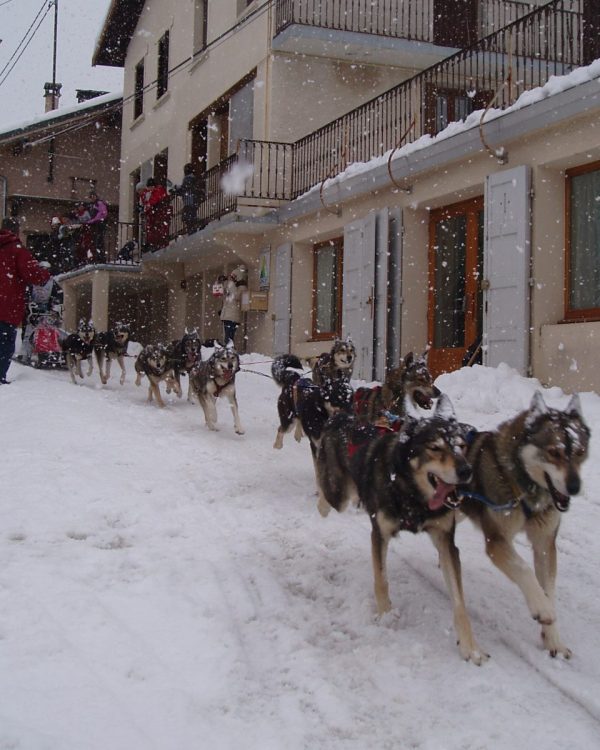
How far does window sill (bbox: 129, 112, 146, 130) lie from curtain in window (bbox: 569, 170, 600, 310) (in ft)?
60.3

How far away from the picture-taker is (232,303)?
56.6 feet

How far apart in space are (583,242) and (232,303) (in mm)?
9266

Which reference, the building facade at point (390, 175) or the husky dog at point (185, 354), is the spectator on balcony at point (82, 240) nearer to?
the building facade at point (390, 175)

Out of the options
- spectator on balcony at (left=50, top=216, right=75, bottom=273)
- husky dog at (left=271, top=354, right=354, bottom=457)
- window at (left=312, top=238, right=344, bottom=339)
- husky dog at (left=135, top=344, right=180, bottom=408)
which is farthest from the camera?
spectator on balcony at (left=50, top=216, right=75, bottom=273)

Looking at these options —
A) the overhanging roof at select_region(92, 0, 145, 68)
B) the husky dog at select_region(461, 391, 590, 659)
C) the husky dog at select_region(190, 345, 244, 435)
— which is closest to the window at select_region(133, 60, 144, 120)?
the overhanging roof at select_region(92, 0, 145, 68)

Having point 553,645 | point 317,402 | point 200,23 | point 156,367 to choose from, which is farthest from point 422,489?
point 200,23

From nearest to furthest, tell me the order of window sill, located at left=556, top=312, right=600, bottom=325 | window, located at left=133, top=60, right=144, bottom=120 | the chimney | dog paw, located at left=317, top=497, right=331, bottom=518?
1. dog paw, located at left=317, top=497, right=331, bottom=518
2. window sill, located at left=556, top=312, right=600, bottom=325
3. window, located at left=133, top=60, right=144, bottom=120
4. the chimney

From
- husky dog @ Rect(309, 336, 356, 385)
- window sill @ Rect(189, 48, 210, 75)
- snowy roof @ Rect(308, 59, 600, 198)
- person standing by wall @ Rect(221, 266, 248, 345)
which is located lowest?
husky dog @ Rect(309, 336, 356, 385)

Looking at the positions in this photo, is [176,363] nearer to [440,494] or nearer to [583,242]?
[583,242]

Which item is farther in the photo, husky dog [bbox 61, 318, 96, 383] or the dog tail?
husky dog [bbox 61, 318, 96, 383]

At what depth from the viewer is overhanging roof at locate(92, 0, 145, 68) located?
2552cm

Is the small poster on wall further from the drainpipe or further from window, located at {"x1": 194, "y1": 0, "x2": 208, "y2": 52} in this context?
the drainpipe

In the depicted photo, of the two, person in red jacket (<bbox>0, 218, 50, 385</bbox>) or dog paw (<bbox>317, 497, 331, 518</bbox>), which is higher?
person in red jacket (<bbox>0, 218, 50, 385</bbox>)

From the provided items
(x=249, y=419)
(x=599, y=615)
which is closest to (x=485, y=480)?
(x=599, y=615)
